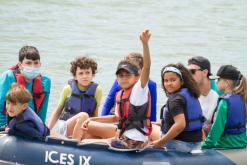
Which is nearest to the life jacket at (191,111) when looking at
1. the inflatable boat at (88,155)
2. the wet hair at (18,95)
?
the inflatable boat at (88,155)

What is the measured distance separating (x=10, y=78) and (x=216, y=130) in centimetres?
192

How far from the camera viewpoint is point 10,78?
24.7ft

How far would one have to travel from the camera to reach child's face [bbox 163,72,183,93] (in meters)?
6.69

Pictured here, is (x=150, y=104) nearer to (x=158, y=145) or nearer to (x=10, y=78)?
(x=158, y=145)

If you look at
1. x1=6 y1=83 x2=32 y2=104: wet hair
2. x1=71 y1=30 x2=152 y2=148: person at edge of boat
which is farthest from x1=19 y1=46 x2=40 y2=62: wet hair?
x1=71 y1=30 x2=152 y2=148: person at edge of boat

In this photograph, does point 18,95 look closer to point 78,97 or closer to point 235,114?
point 78,97

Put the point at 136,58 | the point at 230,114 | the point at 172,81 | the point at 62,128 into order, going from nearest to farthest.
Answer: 1. the point at 172,81
2. the point at 230,114
3. the point at 136,58
4. the point at 62,128

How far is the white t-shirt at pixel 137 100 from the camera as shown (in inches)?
264

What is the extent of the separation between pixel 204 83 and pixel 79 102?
110 centimetres

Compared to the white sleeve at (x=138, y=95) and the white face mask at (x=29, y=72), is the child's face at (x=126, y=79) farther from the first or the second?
the white face mask at (x=29, y=72)

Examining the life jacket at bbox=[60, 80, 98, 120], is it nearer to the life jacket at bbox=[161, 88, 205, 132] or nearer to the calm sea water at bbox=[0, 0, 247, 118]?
the life jacket at bbox=[161, 88, 205, 132]

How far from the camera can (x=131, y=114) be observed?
679 centimetres

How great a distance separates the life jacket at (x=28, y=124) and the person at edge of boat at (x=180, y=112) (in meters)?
0.93

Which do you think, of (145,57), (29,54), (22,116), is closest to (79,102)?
(29,54)
